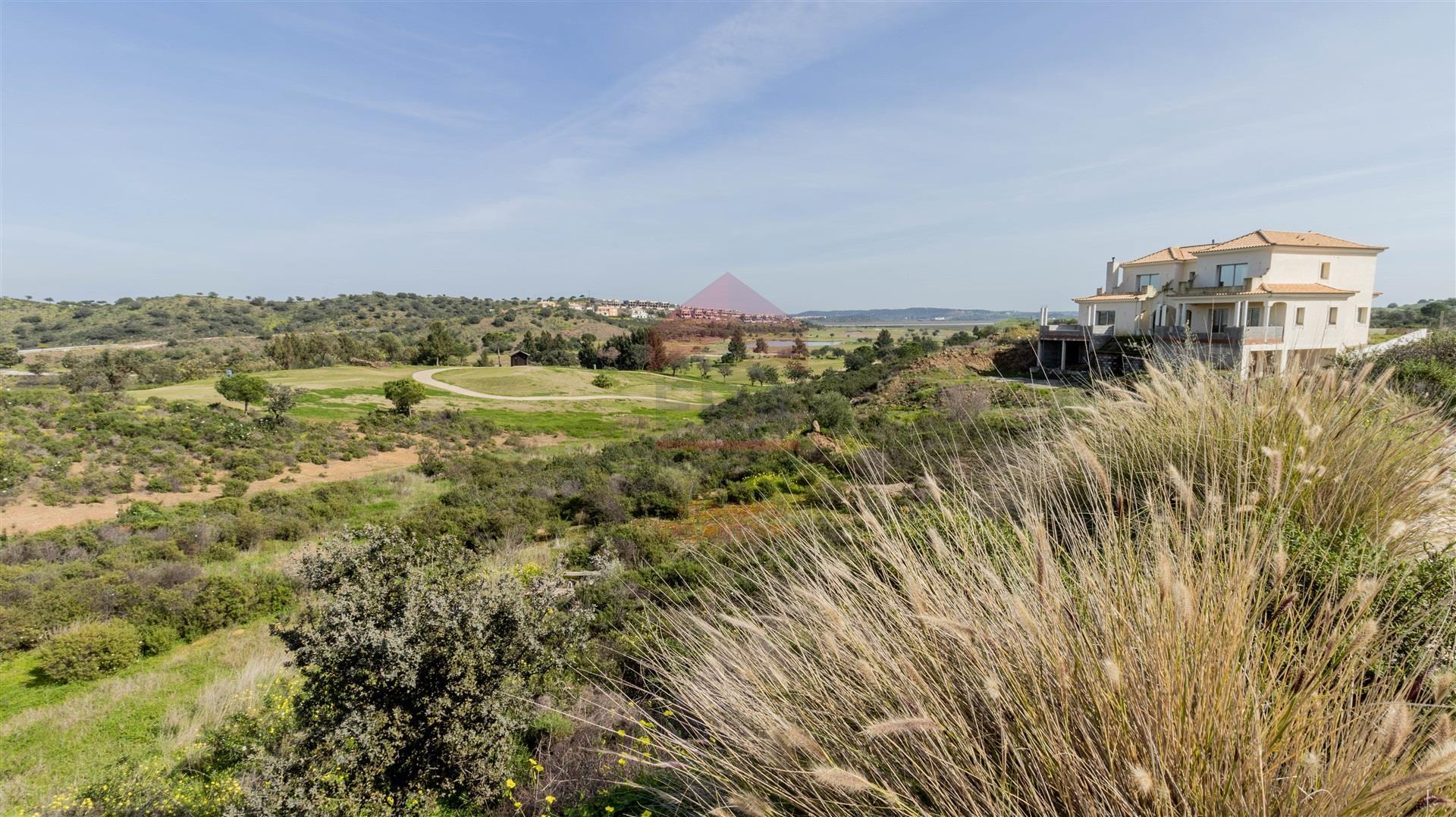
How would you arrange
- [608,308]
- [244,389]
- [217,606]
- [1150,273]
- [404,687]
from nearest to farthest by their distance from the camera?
[404,687], [217,606], [1150,273], [244,389], [608,308]

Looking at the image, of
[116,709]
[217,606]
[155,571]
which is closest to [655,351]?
[155,571]

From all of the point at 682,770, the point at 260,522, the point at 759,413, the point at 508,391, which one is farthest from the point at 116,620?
the point at 508,391

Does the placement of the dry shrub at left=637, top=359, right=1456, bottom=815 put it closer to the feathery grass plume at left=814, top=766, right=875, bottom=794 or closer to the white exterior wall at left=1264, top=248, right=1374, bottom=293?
the feathery grass plume at left=814, top=766, right=875, bottom=794

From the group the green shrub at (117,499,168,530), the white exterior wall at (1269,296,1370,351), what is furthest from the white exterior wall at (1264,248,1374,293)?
the green shrub at (117,499,168,530)

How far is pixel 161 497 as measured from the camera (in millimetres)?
21719

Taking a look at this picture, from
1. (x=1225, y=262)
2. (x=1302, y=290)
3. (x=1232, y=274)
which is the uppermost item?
(x=1225, y=262)

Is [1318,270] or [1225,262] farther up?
[1225,262]

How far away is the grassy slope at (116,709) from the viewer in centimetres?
672

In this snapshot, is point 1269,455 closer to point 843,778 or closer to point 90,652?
point 843,778

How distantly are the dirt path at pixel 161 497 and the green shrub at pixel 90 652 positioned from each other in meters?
12.2

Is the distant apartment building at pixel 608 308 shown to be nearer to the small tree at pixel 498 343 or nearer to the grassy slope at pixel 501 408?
the small tree at pixel 498 343

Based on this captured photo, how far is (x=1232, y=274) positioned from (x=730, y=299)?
67.4 ft

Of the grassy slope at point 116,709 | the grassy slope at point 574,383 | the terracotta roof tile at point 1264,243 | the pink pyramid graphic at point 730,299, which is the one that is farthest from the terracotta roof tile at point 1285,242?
the grassy slope at point 116,709

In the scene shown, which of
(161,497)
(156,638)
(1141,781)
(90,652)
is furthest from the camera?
(161,497)
